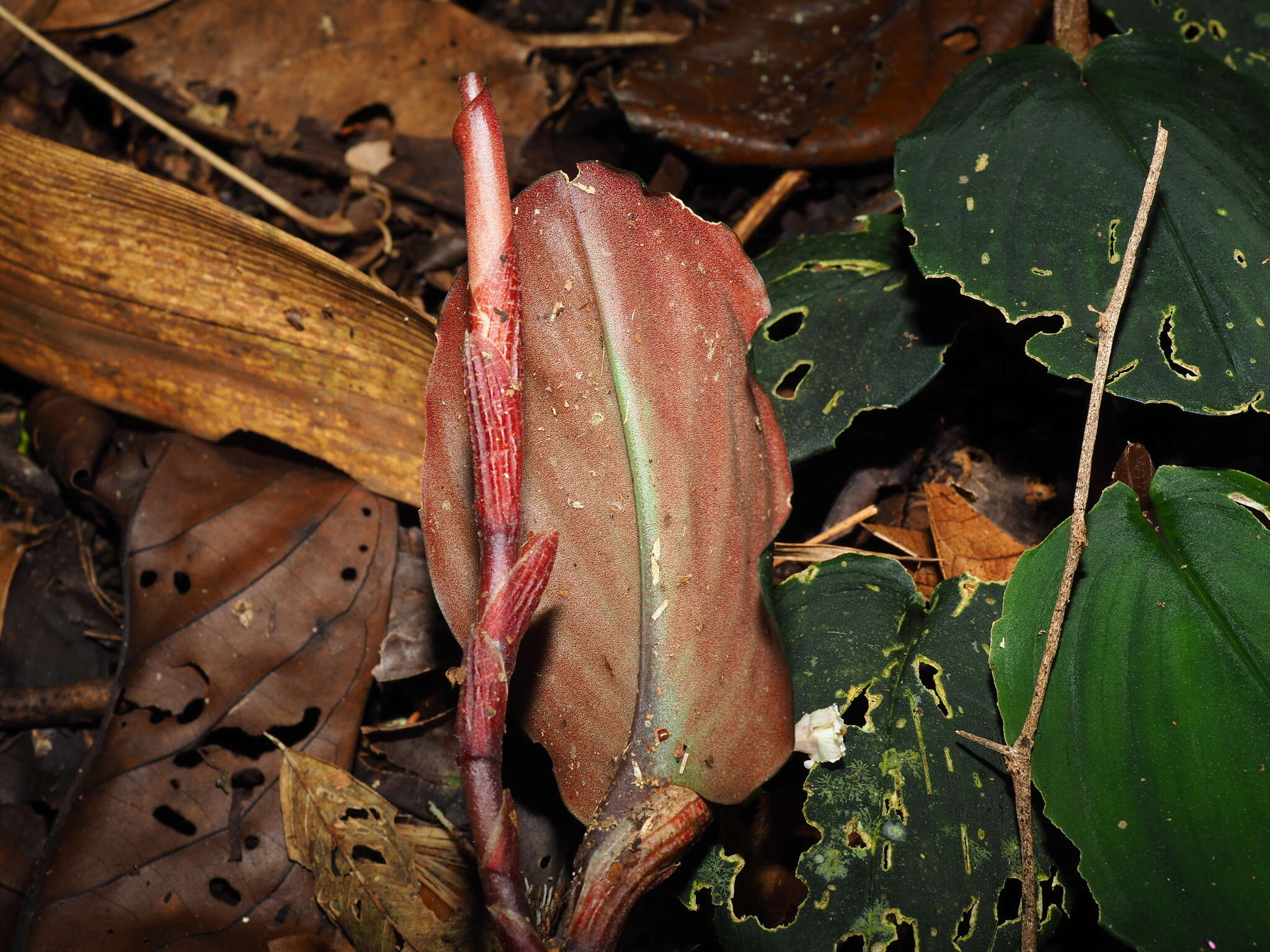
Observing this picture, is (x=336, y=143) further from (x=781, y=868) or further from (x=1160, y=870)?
(x=1160, y=870)

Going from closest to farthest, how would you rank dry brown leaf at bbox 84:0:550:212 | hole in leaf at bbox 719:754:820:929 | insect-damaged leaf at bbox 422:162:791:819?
insect-damaged leaf at bbox 422:162:791:819
hole in leaf at bbox 719:754:820:929
dry brown leaf at bbox 84:0:550:212

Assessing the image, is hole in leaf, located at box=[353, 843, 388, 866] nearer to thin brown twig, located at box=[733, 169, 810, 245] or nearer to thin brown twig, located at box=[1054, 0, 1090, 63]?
thin brown twig, located at box=[733, 169, 810, 245]

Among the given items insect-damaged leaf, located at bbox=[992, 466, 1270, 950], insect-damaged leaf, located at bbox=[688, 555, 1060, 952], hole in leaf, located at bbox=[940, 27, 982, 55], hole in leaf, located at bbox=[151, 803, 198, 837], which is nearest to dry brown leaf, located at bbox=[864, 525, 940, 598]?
insect-damaged leaf, located at bbox=[688, 555, 1060, 952]

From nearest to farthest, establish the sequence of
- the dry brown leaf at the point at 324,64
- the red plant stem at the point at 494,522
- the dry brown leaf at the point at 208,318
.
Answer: the red plant stem at the point at 494,522, the dry brown leaf at the point at 208,318, the dry brown leaf at the point at 324,64

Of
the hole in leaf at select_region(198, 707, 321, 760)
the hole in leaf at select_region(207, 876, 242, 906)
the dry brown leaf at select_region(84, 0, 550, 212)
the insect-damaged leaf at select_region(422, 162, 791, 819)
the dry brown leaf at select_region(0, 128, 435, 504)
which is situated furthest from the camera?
the dry brown leaf at select_region(84, 0, 550, 212)

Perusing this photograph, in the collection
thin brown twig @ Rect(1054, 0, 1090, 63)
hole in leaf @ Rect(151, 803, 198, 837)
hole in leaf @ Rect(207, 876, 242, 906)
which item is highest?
thin brown twig @ Rect(1054, 0, 1090, 63)

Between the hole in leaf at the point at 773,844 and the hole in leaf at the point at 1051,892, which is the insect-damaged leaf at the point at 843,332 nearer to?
the hole in leaf at the point at 773,844

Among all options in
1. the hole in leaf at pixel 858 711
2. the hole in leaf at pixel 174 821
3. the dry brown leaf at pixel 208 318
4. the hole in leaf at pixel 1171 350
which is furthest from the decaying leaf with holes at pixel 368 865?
the hole in leaf at pixel 1171 350

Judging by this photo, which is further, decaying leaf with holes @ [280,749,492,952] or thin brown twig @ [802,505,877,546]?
thin brown twig @ [802,505,877,546]
